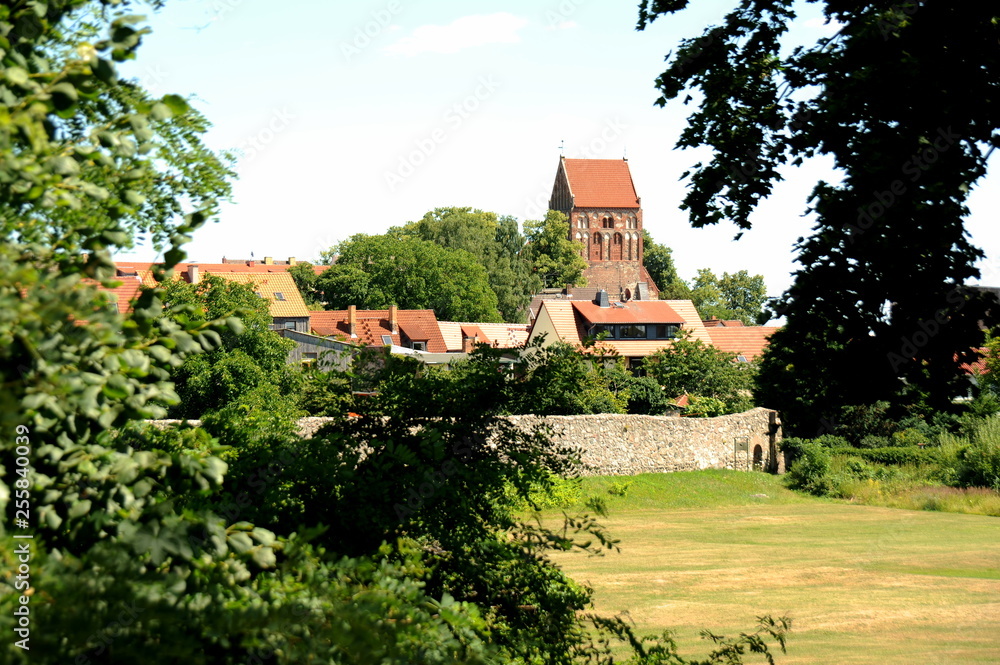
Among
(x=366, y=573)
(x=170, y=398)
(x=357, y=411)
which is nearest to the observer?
(x=170, y=398)

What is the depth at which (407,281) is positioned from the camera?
86875mm

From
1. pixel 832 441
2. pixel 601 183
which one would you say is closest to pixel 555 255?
pixel 601 183

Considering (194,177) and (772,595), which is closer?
(194,177)

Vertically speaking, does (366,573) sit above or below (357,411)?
below

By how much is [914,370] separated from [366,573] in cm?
707

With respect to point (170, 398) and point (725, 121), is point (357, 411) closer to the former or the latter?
point (170, 398)

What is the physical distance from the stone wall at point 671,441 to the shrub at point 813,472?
7.30ft

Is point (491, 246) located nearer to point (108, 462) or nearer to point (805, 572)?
point (805, 572)

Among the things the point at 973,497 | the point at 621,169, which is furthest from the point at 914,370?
the point at 621,169

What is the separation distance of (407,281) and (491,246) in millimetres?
16972

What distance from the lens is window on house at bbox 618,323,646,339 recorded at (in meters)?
66.6

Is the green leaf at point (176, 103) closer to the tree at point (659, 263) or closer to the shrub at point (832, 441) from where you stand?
the shrub at point (832, 441)

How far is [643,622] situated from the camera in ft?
49.9

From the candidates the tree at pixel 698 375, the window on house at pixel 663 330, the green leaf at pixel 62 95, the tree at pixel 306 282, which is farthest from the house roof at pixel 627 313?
the green leaf at pixel 62 95
